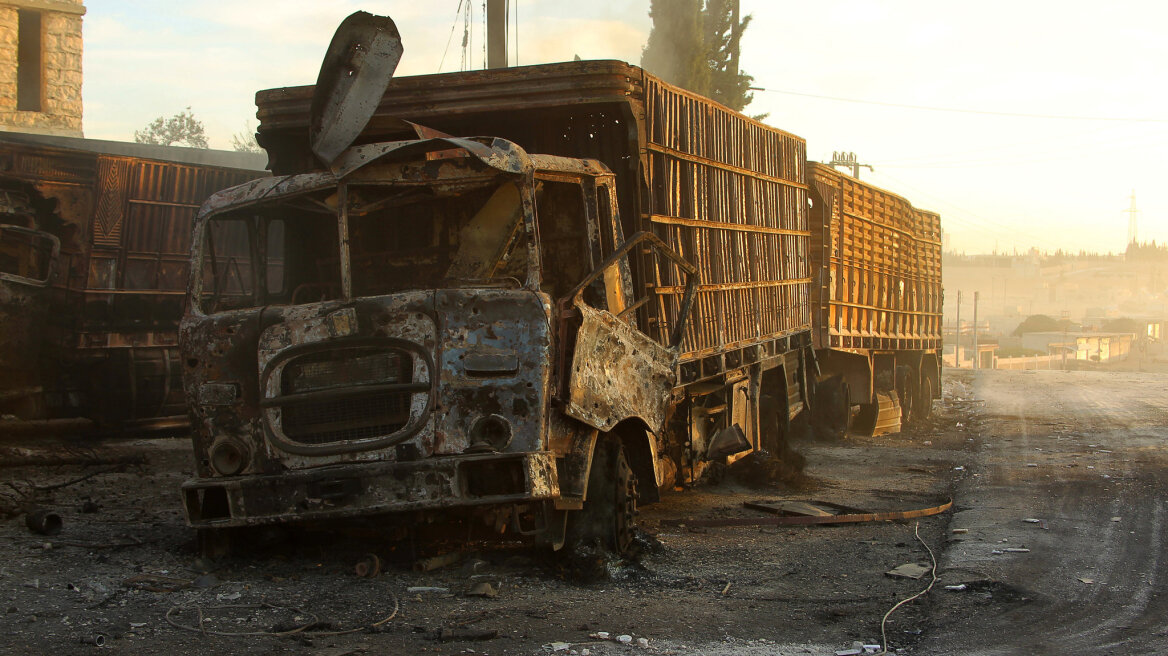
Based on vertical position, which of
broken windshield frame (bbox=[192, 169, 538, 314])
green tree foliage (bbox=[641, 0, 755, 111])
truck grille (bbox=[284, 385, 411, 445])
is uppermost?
green tree foliage (bbox=[641, 0, 755, 111])

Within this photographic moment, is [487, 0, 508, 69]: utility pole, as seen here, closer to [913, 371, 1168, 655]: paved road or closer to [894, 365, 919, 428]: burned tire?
[894, 365, 919, 428]: burned tire

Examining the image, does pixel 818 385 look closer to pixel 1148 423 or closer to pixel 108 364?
pixel 1148 423

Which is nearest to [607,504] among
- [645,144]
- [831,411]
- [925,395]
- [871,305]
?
[645,144]

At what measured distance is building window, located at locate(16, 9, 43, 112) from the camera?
20.7 m

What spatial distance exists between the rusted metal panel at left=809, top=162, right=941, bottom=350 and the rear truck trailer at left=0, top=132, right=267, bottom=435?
24.5 ft

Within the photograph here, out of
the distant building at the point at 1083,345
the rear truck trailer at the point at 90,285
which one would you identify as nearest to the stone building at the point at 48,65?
the rear truck trailer at the point at 90,285

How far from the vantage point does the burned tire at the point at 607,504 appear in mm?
5929

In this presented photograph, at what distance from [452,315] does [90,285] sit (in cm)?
843

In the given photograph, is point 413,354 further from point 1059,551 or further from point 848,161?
point 848,161

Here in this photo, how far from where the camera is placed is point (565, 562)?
5.66m

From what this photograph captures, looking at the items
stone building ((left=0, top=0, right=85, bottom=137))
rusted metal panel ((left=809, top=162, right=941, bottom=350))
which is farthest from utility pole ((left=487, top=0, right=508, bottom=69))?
stone building ((left=0, top=0, right=85, bottom=137))

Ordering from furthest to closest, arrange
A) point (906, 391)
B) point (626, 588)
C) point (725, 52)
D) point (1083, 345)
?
point (1083, 345), point (725, 52), point (906, 391), point (626, 588)

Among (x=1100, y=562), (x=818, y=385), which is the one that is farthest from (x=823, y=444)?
(x=1100, y=562)

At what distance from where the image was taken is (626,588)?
546cm
